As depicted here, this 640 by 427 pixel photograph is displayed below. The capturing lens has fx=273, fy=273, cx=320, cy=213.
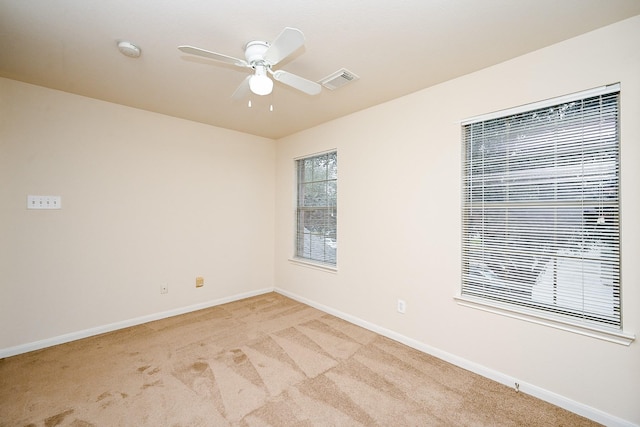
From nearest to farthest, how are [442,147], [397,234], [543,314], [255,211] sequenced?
1. [543,314]
2. [442,147]
3. [397,234]
4. [255,211]

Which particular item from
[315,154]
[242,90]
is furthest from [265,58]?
[315,154]

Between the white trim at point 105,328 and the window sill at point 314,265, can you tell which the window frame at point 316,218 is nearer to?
the window sill at point 314,265

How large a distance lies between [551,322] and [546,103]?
156cm

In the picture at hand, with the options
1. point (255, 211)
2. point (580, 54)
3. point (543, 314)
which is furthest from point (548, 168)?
point (255, 211)

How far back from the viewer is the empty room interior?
5.63ft

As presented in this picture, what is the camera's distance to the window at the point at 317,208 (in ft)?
12.1

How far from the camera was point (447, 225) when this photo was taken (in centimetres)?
247

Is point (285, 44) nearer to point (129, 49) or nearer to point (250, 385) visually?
point (129, 49)

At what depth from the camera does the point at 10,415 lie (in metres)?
1.78

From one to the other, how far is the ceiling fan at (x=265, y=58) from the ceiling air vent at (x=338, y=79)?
43cm

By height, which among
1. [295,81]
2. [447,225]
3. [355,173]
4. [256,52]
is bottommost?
[447,225]

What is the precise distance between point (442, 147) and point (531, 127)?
0.65m

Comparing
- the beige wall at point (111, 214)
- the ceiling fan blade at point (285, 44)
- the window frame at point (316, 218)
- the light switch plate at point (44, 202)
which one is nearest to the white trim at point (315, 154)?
the window frame at point (316, 218)

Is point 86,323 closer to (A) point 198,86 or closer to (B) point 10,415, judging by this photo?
(B) point 10,415
